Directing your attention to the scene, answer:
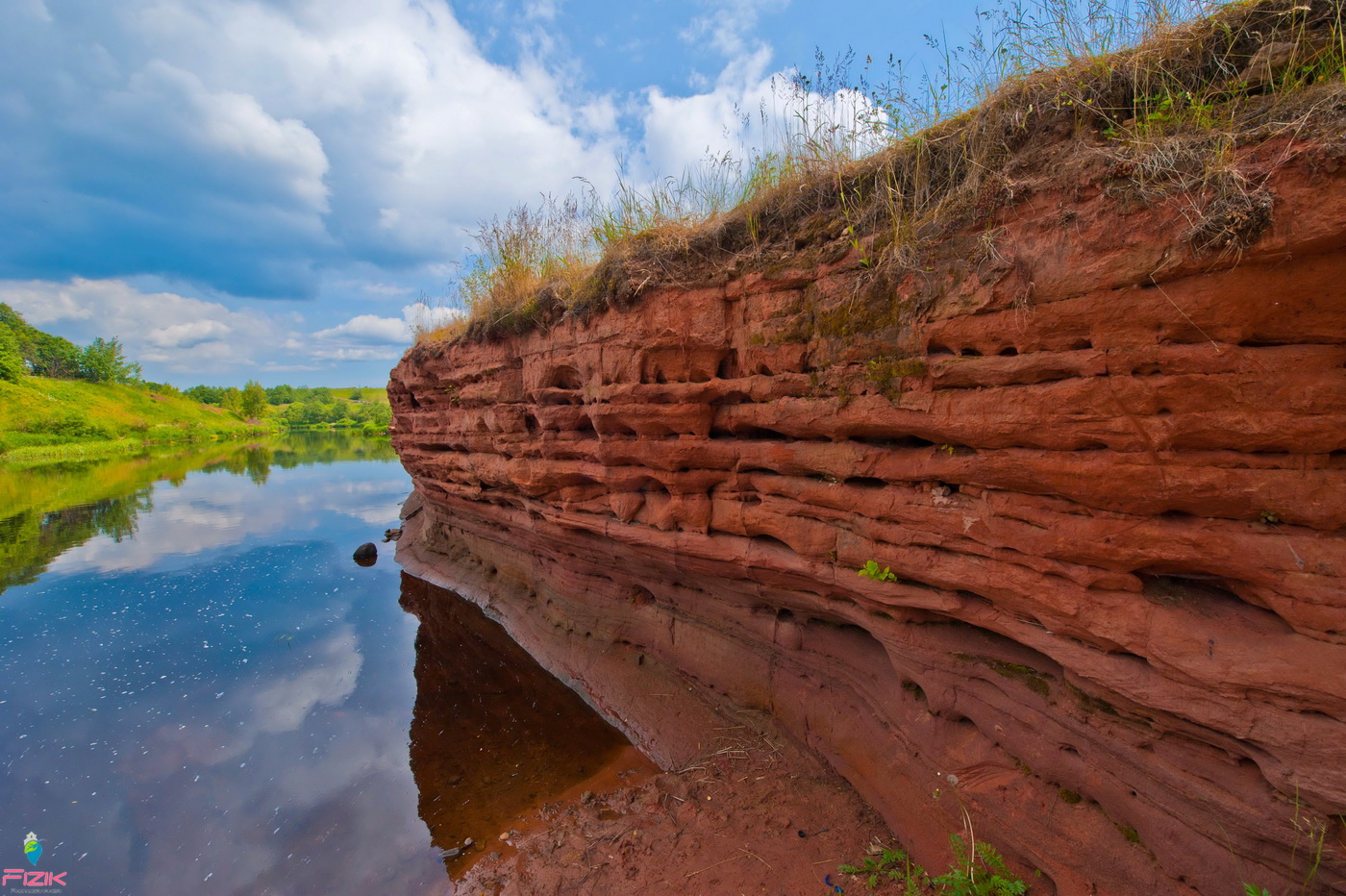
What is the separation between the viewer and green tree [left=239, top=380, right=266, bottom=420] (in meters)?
86.2

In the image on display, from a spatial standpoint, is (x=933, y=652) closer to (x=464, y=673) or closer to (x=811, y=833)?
(x=811, y=833)

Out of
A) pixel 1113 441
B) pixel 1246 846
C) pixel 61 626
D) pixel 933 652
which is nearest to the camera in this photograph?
pixel 1246 846

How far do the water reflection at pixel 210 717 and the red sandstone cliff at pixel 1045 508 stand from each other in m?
3.69

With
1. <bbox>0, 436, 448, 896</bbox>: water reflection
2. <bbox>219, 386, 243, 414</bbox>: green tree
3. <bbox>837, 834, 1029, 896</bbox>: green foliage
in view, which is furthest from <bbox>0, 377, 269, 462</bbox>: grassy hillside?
<bbox>837, 834, 1029, 896</bbox>: green foliage

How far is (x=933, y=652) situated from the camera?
4305 mm

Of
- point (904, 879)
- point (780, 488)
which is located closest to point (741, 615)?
point (780, 488)

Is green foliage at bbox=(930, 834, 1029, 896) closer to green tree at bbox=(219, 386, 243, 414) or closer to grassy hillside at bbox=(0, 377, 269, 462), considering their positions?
grassy hillside at bbox=(0, 377, 269, 462)

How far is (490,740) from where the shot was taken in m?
6.82

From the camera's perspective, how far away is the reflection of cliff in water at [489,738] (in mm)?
5656

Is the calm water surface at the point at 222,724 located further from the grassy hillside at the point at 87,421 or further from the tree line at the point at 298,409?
the tree line at the point at 298,409

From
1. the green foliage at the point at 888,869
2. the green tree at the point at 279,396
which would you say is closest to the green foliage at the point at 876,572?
the green foliage at the point at 888,869

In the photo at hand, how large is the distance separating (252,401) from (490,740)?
347 ft

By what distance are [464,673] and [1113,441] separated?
8.91m

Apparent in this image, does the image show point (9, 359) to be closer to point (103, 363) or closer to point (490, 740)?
point (103, 363)
